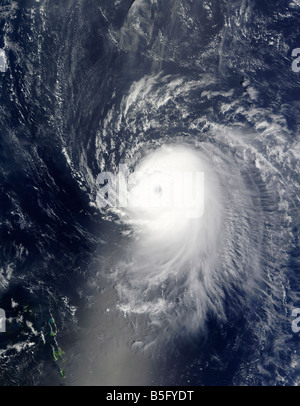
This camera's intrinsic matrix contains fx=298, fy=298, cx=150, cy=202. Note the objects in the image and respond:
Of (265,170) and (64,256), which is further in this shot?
(265,170)

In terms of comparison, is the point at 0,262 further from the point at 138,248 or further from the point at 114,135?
the point at 114,135

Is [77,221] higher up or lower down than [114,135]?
lower down

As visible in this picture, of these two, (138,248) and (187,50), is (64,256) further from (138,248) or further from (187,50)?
(187,50)
